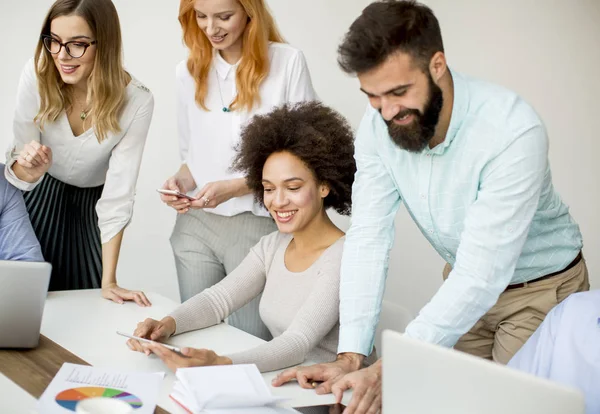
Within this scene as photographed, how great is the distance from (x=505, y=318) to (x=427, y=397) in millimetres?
818

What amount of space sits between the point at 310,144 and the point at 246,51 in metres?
0.46

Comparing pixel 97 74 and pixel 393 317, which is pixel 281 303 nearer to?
pixel 393 317

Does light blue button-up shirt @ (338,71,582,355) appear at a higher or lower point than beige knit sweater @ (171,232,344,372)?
higher

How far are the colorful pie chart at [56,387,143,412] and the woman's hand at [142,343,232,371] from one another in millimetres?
227

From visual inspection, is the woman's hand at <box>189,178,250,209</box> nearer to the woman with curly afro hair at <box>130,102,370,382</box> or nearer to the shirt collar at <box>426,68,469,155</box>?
the woman with curly afro hair at <box>130,102,370,382</box>

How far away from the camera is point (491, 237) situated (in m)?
1.76

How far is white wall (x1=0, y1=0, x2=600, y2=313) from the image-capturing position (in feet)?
12.0

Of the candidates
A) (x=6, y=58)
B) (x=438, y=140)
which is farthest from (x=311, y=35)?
(x=438, y=140)

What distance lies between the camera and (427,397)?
136 centimetres

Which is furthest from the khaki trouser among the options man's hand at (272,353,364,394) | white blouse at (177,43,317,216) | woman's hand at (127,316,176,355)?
white blouse at (177,43,317,216)

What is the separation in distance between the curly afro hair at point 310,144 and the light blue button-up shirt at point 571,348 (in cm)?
85

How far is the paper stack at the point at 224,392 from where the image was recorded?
1692mm

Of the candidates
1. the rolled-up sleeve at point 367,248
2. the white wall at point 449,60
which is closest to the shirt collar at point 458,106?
the rolled-up sleeve at point 367,248

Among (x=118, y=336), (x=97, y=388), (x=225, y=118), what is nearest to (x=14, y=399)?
(x=97, y=388)
